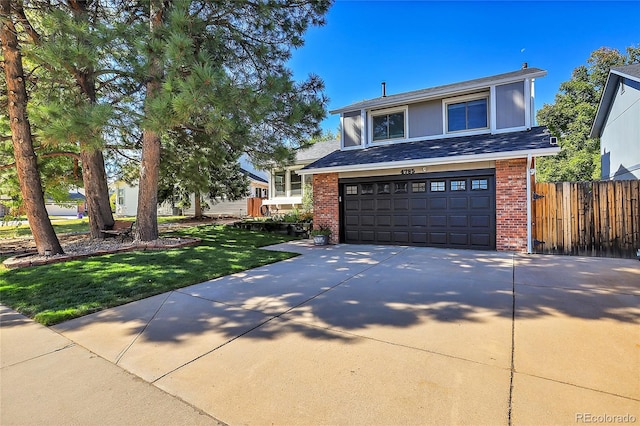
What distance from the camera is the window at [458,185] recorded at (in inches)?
349

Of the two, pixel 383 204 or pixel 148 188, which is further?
pixel 383 204

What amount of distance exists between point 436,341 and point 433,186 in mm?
6863

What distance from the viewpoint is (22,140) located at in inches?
284

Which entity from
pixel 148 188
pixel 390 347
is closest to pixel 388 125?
pixel 148 188

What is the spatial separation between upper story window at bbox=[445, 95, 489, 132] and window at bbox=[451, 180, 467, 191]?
235cm

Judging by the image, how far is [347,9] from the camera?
33.3 ft

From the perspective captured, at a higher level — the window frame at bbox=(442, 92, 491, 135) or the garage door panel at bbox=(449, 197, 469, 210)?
the window frame at bbox=(442, 92, 491, 135)

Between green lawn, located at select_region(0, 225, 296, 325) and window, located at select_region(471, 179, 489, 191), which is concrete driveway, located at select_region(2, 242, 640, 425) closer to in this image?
green lawn, located at select_region(0, 225, 296, 325)

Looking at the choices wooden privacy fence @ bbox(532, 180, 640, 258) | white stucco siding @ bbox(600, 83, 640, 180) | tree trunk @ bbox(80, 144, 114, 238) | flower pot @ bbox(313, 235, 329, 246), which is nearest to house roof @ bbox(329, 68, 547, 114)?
wooden privacy fence @ bbox(532, 180, 640, 258)

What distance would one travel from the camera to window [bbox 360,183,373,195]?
10.3 meters

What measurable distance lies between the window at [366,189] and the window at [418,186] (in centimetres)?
137

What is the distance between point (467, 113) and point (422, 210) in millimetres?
3678

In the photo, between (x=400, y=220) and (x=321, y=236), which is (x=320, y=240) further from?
(x=400, y=220)

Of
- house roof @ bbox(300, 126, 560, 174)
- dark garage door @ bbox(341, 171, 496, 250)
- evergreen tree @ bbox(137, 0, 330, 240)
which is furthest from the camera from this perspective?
dark garage door @ bbox(341, 171, 496, 250)
